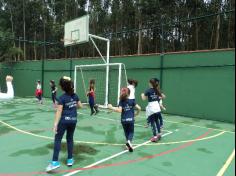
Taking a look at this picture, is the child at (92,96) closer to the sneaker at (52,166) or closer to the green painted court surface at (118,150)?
the green painted court surface at (118,150)

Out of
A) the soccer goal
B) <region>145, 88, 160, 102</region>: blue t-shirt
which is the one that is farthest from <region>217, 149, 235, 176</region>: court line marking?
the soccer goal

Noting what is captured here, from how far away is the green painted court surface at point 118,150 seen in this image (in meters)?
5.42

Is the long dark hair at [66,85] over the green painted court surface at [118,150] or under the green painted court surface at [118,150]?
over

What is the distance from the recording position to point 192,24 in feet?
65.4

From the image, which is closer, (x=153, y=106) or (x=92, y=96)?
(x=153, y=106)

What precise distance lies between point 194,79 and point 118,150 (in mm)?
6841

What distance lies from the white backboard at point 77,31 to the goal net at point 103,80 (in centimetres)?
156

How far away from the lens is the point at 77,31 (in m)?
15.4

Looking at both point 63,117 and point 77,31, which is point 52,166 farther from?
point 77,31

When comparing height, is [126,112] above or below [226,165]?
above

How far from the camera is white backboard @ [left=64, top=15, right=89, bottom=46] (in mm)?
14758

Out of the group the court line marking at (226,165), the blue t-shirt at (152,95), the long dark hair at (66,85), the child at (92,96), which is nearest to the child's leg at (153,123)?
the blue t-shirt at (152,95)

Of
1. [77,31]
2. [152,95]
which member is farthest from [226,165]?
[77,31]

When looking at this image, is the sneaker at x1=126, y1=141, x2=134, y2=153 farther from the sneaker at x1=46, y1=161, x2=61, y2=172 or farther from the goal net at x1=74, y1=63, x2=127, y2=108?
the goal net at x1=74, y1=63, x2=127, y2=108
